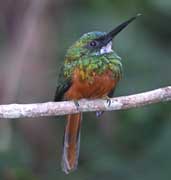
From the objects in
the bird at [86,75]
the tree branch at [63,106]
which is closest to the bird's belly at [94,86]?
the bird at [86,75]

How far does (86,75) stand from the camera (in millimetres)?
4746

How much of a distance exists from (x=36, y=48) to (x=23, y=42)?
303mm

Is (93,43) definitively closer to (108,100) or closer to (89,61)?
(89,61)

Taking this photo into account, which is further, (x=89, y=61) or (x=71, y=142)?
(x=71, y=142)

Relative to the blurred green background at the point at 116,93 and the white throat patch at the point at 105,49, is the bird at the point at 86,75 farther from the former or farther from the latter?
the blurred green background at the point at 116,93

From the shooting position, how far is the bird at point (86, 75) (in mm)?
4723

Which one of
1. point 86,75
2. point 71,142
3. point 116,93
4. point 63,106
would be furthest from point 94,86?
point 116,93

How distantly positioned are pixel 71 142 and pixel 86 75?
1.54 feet

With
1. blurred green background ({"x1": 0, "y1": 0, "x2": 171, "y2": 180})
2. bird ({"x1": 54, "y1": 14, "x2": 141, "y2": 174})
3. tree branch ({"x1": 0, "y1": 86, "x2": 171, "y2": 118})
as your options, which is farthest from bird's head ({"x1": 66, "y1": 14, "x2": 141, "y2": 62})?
blurred green background ({"x1": 0, "y1": 0, "x2": 171, "y2": 180})

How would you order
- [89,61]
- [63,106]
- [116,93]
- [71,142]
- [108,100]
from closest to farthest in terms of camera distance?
1. [63,106]
2. [108,100]
3. [89,61]
4. [71,142]
5. [116,93]

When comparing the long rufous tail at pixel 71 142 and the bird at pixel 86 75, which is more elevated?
the bird at pixel 86 75

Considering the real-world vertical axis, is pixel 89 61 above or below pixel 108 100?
above

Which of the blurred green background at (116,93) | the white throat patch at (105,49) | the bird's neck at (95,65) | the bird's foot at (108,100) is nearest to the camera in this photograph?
the bird's foot at (108,100)

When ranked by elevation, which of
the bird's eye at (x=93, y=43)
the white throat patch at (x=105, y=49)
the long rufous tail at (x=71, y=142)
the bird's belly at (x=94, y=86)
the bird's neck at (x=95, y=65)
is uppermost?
the bird's eye at (x=93, y=43)
